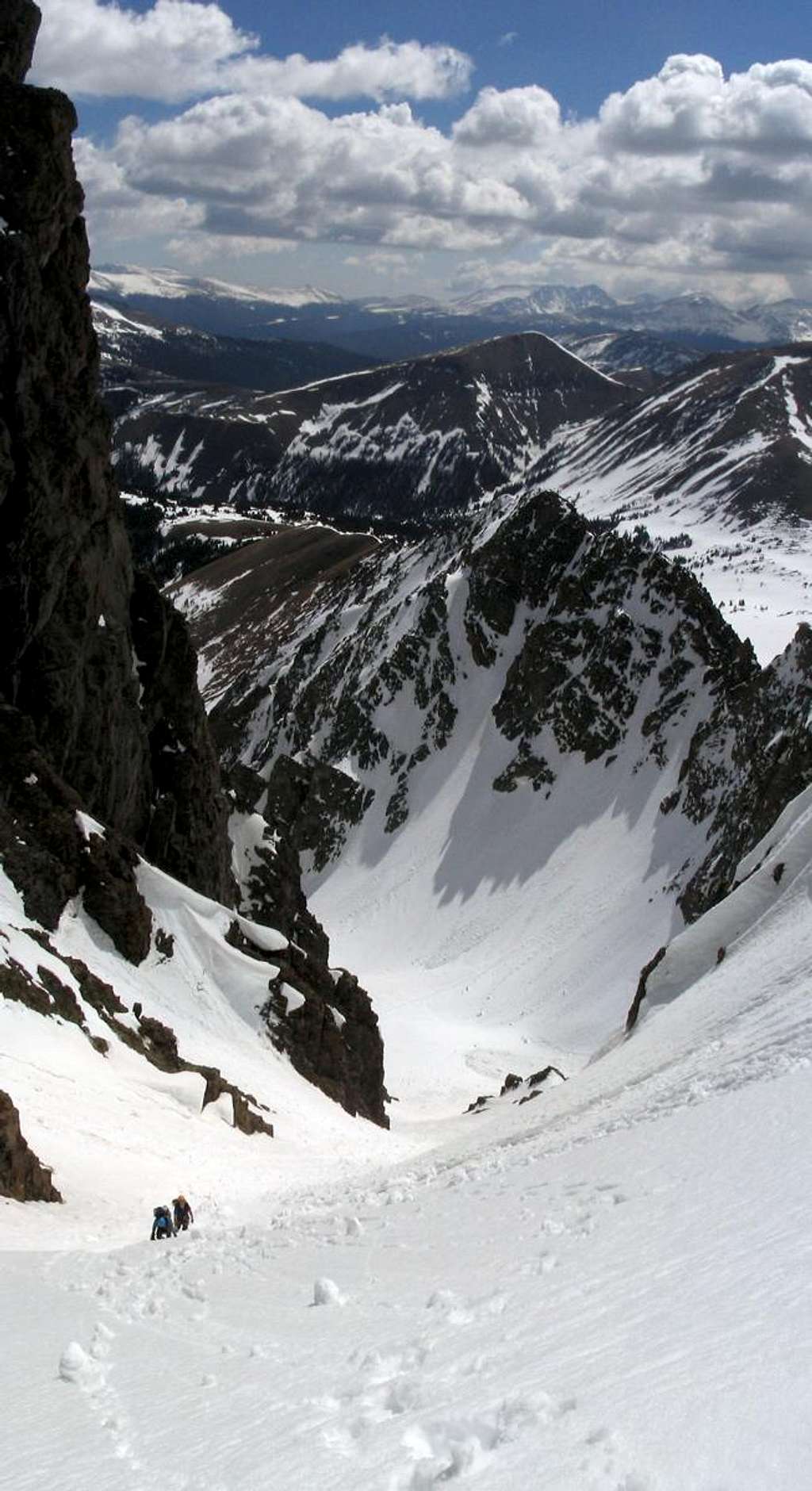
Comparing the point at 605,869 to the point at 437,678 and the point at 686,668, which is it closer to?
the point at 686,668

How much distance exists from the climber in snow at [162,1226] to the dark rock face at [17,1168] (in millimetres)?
2619

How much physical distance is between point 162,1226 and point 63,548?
2704cm

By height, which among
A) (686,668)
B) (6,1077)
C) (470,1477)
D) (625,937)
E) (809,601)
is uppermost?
(809,601)

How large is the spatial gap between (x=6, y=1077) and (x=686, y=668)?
69966mm

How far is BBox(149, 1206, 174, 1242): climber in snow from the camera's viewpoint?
1753 cm

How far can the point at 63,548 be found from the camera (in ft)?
127

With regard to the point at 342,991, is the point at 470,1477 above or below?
above

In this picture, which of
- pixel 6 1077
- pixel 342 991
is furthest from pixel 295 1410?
pixel 342 991

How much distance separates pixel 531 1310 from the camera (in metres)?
9.75

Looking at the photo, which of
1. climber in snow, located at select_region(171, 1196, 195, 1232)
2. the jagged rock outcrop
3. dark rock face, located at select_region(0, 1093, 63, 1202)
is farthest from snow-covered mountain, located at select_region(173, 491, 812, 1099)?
dark rock face, located at select_region(0, 1093, 63, 1202)

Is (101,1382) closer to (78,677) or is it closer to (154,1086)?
(154,1086)

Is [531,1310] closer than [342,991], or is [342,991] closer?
[531,1310]

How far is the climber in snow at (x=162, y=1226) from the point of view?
57.5 ft

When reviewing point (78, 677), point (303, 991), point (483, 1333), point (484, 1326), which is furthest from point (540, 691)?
point (483, 1333)
